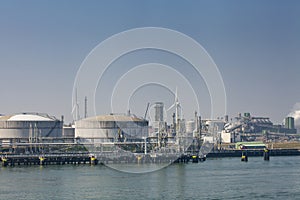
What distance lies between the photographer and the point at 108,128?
110m

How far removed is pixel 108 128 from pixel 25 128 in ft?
46.9

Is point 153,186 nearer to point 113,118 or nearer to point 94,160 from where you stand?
point 94,160

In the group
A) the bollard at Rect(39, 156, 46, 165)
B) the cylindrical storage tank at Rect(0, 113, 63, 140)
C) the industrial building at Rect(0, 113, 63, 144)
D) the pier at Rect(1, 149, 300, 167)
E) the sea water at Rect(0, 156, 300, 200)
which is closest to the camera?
the sea water at Rect(0, 156, 300, 200)

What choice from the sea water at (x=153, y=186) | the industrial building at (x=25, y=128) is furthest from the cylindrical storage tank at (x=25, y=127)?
the sea water at (x=153, y=186)

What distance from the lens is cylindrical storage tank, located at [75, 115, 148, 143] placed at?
109m

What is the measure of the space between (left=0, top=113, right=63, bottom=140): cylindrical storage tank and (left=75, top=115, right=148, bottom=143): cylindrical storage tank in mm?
5300

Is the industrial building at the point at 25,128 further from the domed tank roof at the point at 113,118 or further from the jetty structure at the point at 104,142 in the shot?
the domed tank roof at the point at 113,118

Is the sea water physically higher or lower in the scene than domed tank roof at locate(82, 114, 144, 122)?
lower

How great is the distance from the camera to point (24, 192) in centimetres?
3900

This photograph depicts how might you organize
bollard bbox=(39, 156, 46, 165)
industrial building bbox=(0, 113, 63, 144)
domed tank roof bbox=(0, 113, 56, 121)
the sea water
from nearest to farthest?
the sea water < bollard bbox=(39, 156, 46, 165) < industrial building bbox=(0, 113, 63, 144) < domed tank roof bbox=(0, 113, 56, 121)

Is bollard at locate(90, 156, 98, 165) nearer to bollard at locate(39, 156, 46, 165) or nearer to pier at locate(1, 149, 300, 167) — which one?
pier at locate(1, 149, 300, 167)

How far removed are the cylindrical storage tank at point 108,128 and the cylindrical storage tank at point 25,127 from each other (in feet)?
17.4

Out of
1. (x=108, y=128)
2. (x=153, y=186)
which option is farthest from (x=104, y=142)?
(x=153, y=186)

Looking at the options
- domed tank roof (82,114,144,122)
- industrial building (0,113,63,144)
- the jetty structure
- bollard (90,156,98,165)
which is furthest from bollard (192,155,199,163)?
domed tank roof (82,114,144,122)
